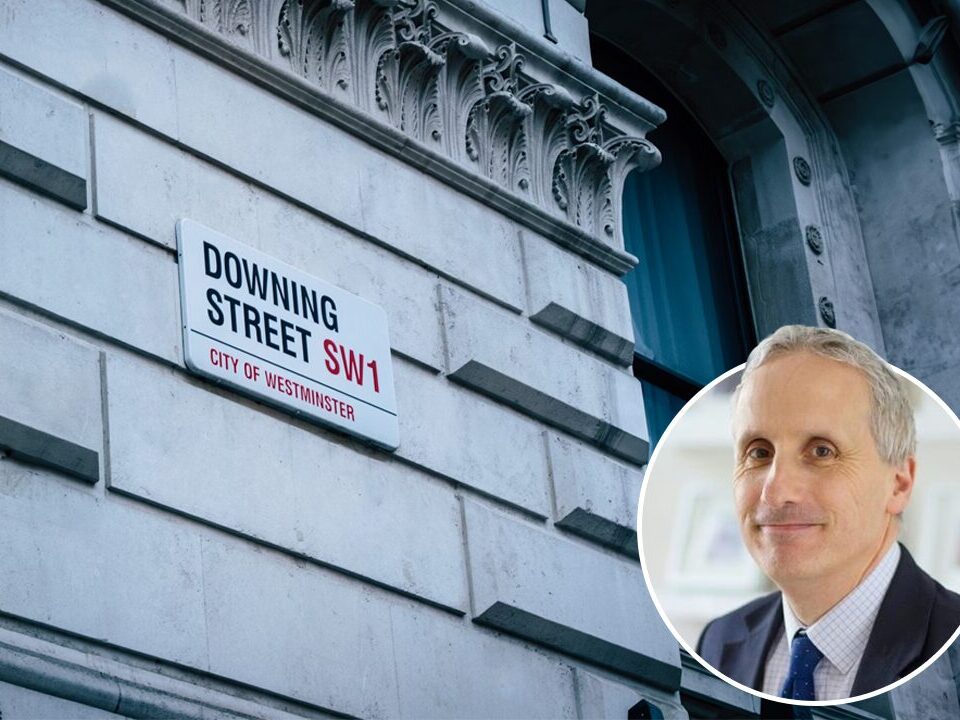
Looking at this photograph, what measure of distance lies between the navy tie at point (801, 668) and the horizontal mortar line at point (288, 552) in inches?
84.5

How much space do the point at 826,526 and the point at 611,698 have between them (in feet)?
10.5

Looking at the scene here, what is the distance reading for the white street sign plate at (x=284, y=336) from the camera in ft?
32.1

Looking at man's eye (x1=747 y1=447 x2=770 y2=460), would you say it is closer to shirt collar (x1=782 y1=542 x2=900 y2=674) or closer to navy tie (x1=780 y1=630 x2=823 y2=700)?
shirt collar (x1=782 y1=542 x2=900 y2=674)

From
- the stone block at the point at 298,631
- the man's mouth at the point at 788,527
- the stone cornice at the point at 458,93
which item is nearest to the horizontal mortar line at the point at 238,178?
the stone cornice at the point at 458,93

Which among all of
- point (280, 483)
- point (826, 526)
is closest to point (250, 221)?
point (280, 483)

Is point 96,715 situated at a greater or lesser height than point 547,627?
lesser

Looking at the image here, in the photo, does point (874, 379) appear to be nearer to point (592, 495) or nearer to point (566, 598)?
point (566, 598)

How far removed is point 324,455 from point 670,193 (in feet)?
22.2

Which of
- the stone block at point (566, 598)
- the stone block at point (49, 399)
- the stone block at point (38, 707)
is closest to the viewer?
the stone block at point (38, 707)

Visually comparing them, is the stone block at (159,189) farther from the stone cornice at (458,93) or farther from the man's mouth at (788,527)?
the man's mouth at (788,527)

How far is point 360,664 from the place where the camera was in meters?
9.71

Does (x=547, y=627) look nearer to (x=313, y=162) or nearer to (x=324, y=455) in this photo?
(x=324, y=455)

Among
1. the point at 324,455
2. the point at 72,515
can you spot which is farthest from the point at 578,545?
the point at 72,515

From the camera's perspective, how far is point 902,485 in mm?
8312
